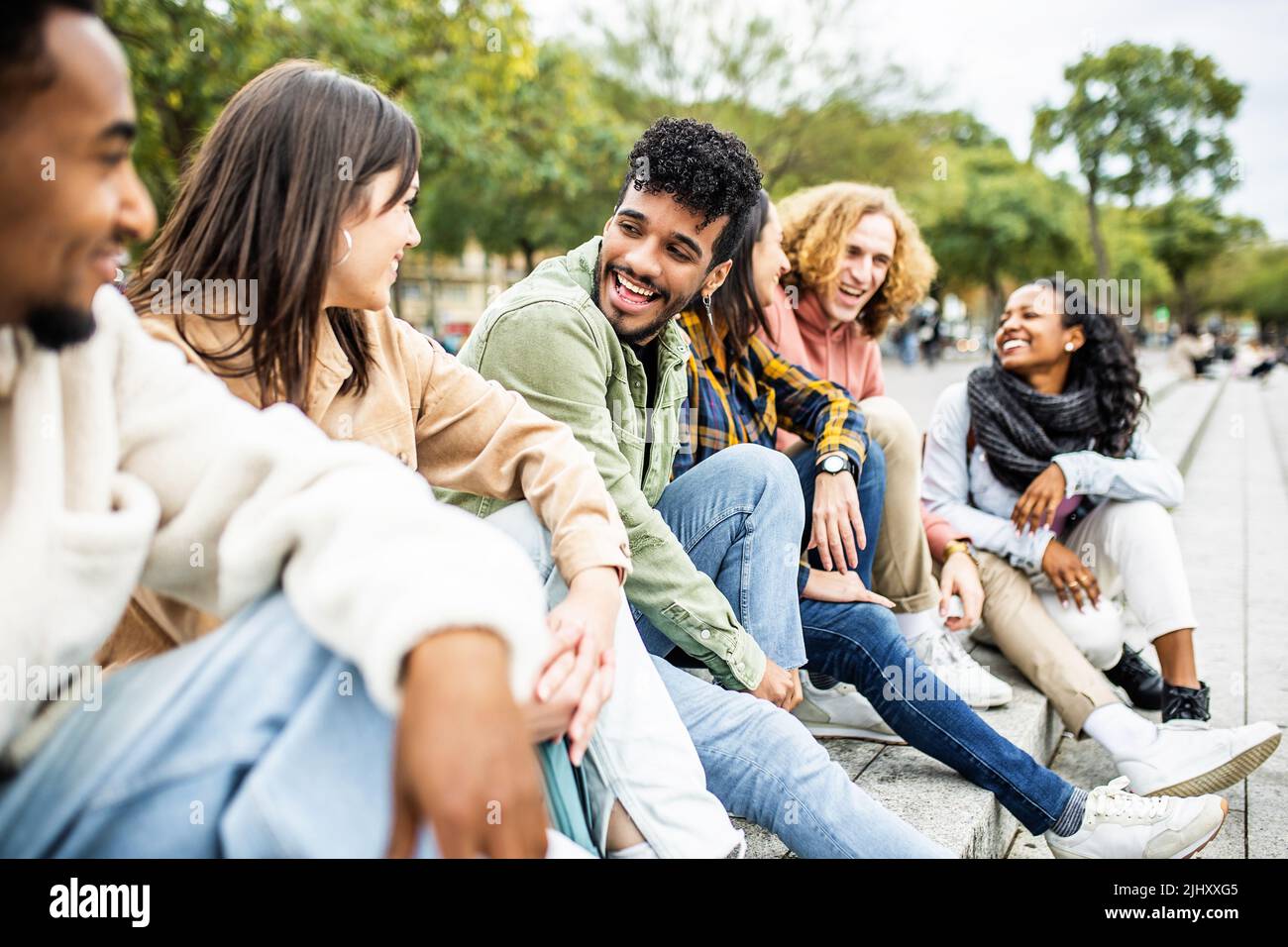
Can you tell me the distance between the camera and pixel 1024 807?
2.39 metres

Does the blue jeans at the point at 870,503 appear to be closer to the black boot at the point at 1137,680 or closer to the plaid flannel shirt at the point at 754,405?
the plaid flannel shirt at the point at 754,405

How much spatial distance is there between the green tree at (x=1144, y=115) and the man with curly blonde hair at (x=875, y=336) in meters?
16.3

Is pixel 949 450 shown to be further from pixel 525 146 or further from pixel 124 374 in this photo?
pixel 525 146

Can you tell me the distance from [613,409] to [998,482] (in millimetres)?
1787

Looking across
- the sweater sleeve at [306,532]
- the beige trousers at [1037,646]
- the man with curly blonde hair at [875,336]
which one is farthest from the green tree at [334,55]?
the sweater sleeve at [306,532]

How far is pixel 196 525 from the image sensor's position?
118 centimetres

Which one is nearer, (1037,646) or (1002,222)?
(1037,646)

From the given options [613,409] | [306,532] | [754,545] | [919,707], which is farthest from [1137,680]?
[306,532]

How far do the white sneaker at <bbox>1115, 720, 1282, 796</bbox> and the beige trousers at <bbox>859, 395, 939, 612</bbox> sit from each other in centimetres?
74

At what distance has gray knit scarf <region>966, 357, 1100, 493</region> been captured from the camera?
137 inches

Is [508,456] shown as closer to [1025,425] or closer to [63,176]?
[63,176]

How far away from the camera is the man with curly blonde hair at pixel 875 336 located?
3.02m
